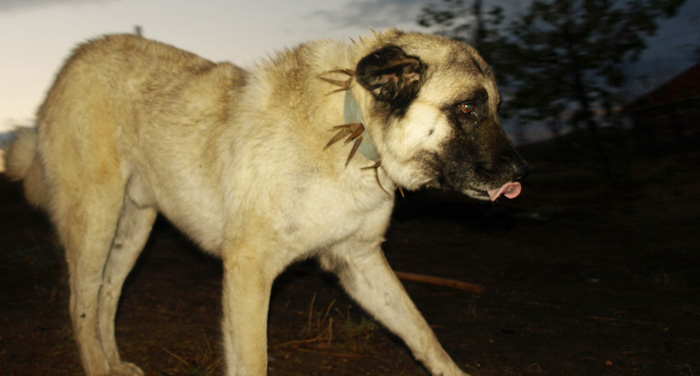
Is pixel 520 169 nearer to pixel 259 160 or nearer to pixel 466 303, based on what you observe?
pixel 259 160

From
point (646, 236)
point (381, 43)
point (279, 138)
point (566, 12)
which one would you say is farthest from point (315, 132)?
point (566, 12)

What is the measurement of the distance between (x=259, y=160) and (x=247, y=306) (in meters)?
0.70

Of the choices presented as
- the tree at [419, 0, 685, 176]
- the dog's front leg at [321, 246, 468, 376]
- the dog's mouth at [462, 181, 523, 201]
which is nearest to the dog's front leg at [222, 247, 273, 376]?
the dog's front leg at [321, 246, 468, 376]

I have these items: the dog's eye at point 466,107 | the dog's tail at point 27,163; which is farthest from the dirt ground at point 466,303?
the dog's eye at point 466,107

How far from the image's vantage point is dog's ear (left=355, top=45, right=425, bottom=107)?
8.41ft

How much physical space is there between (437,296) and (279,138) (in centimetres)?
264

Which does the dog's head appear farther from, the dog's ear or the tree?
the tree

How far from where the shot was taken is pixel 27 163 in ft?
13.1

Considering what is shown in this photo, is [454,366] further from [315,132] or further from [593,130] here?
[593,130]

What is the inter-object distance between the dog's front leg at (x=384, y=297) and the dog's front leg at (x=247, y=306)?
0.62m

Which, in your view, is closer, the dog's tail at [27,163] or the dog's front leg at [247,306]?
the dog's front leg at [247,306]

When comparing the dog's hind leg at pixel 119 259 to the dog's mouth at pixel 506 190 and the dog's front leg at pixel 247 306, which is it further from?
the dog's mouth at pixel 506 190

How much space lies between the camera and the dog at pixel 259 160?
2658 mm

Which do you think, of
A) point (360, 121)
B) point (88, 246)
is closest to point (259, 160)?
point (360, 121)
